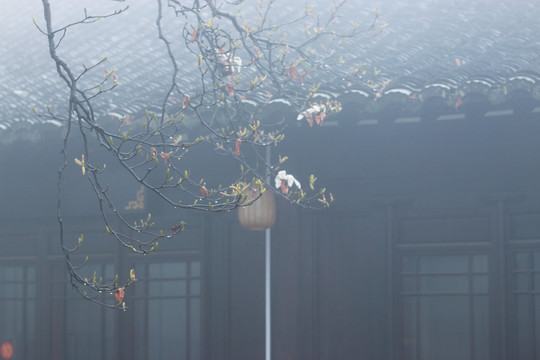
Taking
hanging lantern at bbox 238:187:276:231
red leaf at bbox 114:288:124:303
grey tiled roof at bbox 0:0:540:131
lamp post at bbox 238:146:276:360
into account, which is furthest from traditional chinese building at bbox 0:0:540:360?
red leaf at bbox 114:288:124:303

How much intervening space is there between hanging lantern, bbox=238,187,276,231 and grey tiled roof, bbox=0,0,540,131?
3.46 ft

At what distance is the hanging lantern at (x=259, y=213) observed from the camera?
7.23 m

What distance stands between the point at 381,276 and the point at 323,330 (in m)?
0.67

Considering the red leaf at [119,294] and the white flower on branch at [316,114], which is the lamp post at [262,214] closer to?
the white flower on branch at [316,114]

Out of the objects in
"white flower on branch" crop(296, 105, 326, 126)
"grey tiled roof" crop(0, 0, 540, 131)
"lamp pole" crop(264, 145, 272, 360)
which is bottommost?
"lamp pole" crop(264, 145, 272, 360)

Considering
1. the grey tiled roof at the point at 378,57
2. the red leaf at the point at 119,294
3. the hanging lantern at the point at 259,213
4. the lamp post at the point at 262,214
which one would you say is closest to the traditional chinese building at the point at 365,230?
the grey tiled roof at the point at 378,57

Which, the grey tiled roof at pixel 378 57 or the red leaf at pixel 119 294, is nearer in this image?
the red leaf at pixel 119 294

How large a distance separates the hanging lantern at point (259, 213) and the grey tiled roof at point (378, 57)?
1.06m

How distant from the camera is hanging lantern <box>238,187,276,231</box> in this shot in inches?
285

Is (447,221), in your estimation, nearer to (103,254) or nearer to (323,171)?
(323,171)

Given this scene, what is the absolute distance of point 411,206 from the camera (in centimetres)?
725

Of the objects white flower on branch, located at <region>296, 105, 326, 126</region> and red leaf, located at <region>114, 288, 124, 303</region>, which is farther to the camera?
white flower on branch, located at <region>296, 105, 326, 126</region>

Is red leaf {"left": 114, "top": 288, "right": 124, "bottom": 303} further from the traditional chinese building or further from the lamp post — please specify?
the lamp post

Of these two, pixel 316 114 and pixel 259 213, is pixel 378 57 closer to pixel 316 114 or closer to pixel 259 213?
pixel 259 213
